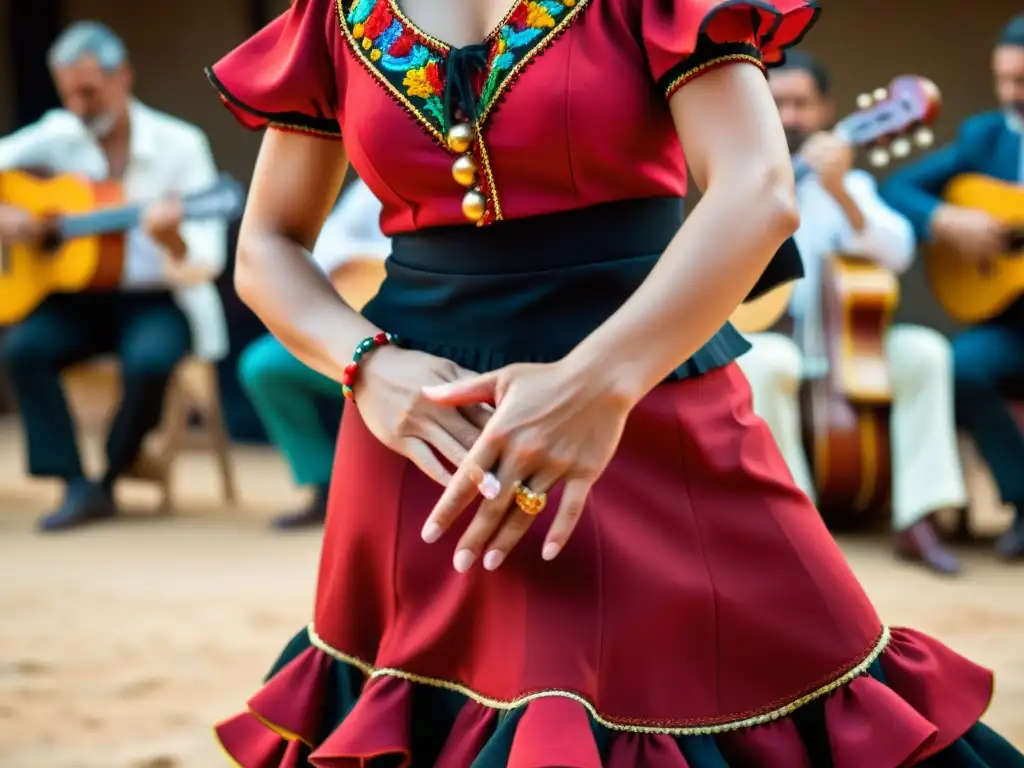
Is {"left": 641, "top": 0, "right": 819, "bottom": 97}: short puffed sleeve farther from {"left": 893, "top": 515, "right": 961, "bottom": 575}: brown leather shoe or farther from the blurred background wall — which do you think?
the blurred background wall

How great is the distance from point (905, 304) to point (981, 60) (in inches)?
41.5

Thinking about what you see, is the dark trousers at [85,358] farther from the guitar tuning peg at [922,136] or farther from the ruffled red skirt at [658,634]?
the ruffled red skirt at [658,634]

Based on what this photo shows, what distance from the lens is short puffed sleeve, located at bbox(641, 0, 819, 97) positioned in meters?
0.94

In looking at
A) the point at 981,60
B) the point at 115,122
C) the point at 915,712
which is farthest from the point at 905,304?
the point at 915,712

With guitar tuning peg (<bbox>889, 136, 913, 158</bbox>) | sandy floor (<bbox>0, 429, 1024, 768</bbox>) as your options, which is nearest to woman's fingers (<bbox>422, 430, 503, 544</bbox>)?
sandy floor (<bbox>0, 429, 1024, 768</bbox>)

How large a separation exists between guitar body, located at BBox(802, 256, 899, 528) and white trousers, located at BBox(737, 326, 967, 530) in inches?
2.2

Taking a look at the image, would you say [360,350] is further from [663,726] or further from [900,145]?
[900,145]

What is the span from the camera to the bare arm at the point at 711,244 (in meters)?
0.94

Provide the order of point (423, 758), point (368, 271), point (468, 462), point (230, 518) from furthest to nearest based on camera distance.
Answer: point (230, 518) → point (368, 271) → point (423, 758) → point (468, 462)

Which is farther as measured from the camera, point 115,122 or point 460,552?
point 115,122

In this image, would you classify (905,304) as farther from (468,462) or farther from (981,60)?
(468,462)

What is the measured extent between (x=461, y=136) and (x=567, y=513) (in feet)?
0.98

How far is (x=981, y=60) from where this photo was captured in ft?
18.2

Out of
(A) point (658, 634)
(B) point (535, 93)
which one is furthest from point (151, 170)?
(A) point (658, 634)
